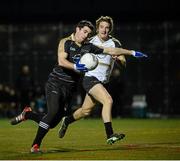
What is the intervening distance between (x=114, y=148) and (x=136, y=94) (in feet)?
58.1

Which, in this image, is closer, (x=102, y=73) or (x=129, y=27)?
(x=102, y=73)

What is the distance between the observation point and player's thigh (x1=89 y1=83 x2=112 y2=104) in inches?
511

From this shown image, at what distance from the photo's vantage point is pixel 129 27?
31.2m

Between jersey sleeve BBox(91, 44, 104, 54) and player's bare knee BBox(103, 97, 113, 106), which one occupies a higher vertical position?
jersey sleeve BBox(91, 44, 104, 54)

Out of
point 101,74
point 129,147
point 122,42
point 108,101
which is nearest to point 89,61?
point 108,101

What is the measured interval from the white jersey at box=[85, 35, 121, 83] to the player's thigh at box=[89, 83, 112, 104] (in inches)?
16.2

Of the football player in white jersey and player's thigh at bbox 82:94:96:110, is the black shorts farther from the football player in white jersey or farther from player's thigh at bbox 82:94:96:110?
player's thigh at bbox 82:94:96:110

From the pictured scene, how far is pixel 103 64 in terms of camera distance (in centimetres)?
1387

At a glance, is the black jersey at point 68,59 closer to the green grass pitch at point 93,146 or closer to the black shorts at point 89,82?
the black shorts at point 89,82

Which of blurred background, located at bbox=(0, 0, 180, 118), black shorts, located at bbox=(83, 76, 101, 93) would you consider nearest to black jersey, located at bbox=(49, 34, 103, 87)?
black shorts, located at bbox=(83, 76, 101, 93)

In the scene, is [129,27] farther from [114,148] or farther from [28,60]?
[114,148]

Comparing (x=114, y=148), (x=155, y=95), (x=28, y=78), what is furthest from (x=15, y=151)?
(x=155, y=95)

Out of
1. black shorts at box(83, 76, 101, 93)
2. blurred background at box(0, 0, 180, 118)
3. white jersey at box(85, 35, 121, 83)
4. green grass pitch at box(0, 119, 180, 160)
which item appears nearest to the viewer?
green grass pitch at box(0, 119, 180, 160)

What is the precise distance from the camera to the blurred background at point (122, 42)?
1198 inches
